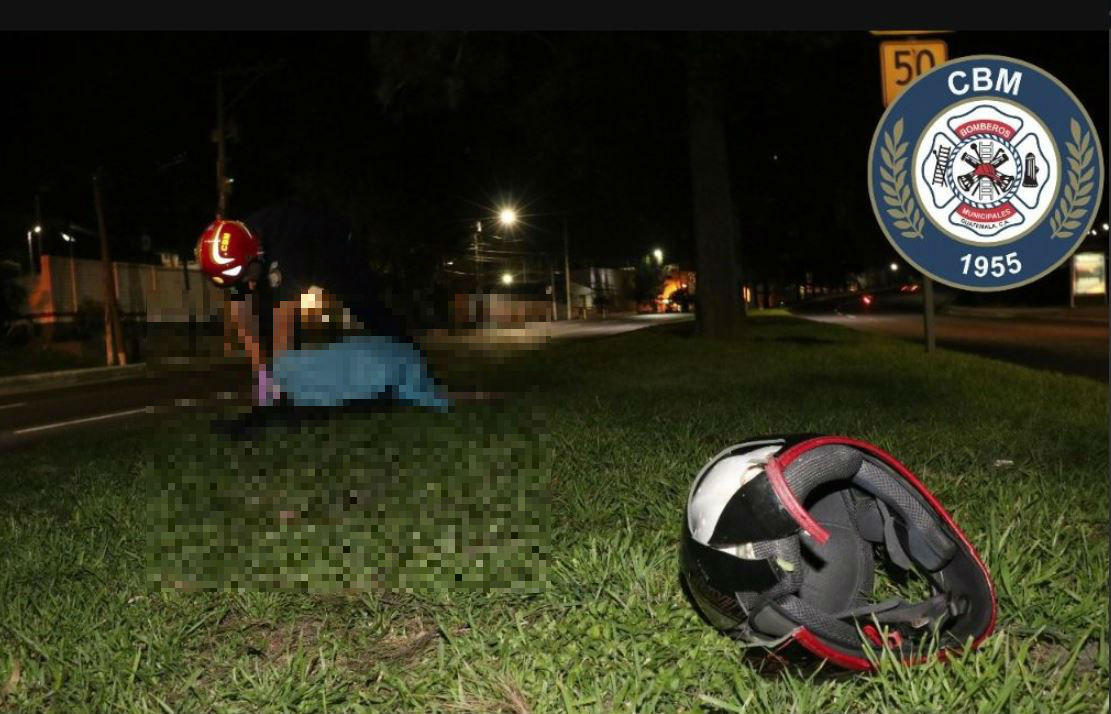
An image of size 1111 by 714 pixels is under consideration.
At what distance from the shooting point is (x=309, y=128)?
26484mm

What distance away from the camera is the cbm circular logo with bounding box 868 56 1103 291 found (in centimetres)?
407

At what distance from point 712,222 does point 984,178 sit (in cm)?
1513

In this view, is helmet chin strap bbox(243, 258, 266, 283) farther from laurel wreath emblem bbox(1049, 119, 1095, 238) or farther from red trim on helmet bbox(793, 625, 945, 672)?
laurel wreath emblem bbox(1049, 119, 1095, 238)

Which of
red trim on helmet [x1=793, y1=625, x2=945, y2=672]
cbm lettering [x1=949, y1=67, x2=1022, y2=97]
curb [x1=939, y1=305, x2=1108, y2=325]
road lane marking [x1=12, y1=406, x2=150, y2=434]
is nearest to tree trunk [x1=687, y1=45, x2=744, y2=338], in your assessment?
curb [x1=939, y1=305, x2=1108, y2=325]

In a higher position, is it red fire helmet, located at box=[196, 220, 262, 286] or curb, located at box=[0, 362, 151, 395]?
red fire helmet, located at box=[196, 220, 262, 286]

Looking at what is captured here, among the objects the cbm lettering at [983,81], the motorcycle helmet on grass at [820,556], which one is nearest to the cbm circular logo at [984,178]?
the cbm lettering at [983,81]

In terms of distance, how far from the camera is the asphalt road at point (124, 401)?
561 centimetres

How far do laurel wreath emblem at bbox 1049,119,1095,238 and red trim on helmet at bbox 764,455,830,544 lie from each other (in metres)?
2.37

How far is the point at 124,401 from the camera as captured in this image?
13742mm

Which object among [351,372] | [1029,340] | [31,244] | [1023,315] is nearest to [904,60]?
[351,372]

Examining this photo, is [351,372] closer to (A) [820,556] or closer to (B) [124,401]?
(A) [820,556]

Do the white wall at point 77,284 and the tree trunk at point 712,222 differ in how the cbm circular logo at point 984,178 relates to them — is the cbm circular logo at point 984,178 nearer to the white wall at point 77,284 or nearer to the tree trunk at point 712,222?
the tree trunk at point 712,222

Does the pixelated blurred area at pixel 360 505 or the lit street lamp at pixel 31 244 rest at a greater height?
the lit street lamp at pixel 31 244

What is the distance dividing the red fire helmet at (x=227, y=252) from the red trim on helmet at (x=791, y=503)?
3029 mm
